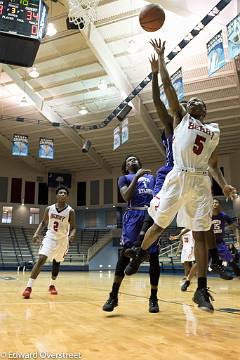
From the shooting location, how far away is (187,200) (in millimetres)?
3074

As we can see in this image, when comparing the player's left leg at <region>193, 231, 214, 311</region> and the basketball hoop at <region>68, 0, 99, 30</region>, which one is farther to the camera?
the basketball hoop at <region>68, 0, 99, 30</region>

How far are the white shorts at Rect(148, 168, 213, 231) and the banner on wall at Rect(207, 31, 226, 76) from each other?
674 cm

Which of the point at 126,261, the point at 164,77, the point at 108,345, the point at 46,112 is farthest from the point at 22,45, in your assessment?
the point at 46,112

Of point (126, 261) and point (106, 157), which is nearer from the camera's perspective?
point (126, 261)

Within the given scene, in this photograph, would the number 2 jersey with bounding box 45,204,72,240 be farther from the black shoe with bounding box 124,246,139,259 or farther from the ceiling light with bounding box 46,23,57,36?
the ceiling light with bounding box 46,23,57,36

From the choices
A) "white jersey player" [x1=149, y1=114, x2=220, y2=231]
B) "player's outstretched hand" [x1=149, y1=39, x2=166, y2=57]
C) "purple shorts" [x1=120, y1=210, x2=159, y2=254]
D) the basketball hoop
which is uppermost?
the basketball hoop

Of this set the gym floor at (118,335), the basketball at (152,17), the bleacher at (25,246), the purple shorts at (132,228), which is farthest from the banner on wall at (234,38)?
the bleacher at (25,246)

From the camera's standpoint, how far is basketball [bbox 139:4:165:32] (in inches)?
197

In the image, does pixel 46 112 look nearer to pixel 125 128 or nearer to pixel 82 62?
pixel 82 62

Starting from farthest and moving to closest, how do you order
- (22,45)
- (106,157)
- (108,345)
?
(106,157)
(22,45)
(108,345)

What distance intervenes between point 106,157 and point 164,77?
2324 cm

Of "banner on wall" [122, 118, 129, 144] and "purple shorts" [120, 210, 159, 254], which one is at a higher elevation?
"banner on wall" [122, 118, 129, 144]

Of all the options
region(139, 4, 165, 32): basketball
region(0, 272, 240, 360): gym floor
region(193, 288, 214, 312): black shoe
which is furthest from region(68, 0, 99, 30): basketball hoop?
region(193, 288, 214, 312): black shoe

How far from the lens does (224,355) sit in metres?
1.76
